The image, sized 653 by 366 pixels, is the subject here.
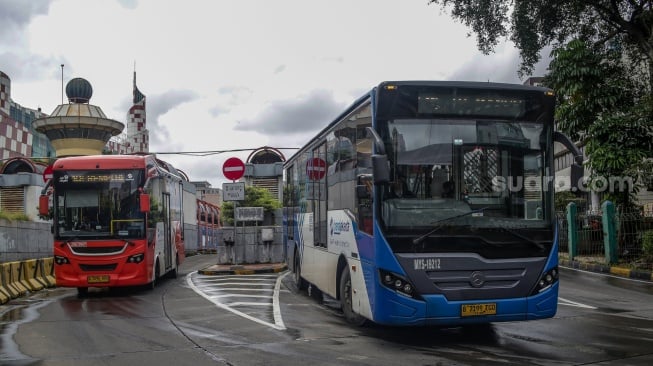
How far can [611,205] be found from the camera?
18.4m

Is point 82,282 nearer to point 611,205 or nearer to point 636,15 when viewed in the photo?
point 611,205

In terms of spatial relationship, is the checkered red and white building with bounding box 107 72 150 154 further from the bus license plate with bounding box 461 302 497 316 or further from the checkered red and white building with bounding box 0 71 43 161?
the bus license plate with bounding box 461 302 497 316

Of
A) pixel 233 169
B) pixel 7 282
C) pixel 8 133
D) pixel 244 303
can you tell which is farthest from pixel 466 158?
pixel 8 133

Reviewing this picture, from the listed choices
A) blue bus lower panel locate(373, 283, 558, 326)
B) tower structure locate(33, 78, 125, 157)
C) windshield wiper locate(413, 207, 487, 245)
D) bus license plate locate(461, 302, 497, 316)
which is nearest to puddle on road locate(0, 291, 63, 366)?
blue bus lower panel locate(373, 283, 558, 326)

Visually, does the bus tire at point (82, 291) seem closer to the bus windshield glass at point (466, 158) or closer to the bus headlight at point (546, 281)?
the bus windshield glass at point (466, 158)

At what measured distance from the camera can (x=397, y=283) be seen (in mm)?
7027

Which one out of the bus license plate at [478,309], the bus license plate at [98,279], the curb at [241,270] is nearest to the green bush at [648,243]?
the curb at [241,270]

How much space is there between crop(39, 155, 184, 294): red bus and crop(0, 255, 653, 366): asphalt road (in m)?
0.86

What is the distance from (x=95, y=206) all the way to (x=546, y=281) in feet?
32.4

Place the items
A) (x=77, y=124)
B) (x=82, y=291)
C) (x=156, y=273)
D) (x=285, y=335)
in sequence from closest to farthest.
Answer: (x=285, y=335) → (x=82, y=291) → (x=156, y=273) → (x=77, y=124)

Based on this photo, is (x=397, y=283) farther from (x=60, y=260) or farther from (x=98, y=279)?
(x=60, y=260)

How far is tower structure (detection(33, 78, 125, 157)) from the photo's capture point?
47.2m

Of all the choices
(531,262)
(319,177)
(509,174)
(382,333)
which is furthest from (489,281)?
(319,177)

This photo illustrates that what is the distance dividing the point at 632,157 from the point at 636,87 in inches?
107
